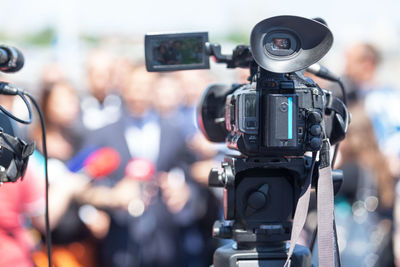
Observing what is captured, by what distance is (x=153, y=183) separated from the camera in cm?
258

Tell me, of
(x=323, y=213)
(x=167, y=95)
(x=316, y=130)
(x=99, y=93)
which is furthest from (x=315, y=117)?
(x=99, y=93)


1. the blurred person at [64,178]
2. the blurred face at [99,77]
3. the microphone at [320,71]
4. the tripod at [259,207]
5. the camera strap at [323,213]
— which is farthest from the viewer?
the blurred face at [99,77]

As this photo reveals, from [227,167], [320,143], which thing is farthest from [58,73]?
[320,143]

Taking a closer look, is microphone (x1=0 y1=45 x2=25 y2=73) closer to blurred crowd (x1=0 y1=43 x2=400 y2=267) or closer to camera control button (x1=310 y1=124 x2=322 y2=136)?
camera control button (x1=310 y1=124 x2=322 y2=136)

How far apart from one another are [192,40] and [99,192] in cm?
129

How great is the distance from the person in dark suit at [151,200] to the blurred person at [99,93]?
31 cm

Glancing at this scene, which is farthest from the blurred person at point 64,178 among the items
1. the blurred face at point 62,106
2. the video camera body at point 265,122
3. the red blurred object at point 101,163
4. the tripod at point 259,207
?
the tripod at point 259,207

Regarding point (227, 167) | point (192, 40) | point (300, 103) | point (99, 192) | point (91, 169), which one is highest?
point (192, 40)

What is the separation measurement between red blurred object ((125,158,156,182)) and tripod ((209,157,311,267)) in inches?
45.2

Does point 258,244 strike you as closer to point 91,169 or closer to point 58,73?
point 91,169

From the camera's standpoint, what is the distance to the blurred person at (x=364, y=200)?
8.45 feet

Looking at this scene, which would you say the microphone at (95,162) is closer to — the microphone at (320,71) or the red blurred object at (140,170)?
the red blurred object at (140,170)

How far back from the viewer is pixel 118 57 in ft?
12.2

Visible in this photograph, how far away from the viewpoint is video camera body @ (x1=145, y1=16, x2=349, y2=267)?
1.25 m
